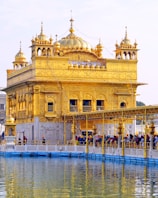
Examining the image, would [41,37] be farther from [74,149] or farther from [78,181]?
[78,181]

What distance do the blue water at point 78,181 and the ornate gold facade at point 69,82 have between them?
1575 cm

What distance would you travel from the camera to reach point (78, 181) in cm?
2653

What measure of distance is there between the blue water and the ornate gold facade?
15.7 meters

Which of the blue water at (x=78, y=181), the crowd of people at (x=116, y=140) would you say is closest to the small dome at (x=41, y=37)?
the crowd of people at (x=116, y=140)

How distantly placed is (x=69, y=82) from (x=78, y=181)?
991 inches

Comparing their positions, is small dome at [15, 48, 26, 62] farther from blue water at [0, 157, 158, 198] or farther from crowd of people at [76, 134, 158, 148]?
blue water at [0, 157, 158, 198]

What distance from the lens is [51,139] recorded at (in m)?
51.5

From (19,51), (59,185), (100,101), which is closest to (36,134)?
(100,101)

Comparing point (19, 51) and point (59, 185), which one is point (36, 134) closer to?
point (19, 51)

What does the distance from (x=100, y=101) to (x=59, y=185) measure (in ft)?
92.9

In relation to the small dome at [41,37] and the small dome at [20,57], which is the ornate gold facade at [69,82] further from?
the small dome at [20,57]

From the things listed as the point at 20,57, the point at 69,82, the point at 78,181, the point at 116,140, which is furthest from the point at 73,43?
the point at 78,181

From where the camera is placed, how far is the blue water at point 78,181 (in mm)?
22609

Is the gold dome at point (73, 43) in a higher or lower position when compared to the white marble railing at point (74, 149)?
higher
